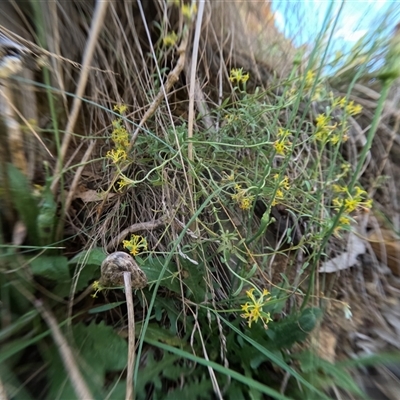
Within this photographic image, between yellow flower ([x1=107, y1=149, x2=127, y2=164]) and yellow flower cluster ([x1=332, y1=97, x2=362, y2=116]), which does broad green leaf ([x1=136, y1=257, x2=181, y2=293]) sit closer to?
yellow flower ([x1=107, y1=149, x2=127, y2=164])

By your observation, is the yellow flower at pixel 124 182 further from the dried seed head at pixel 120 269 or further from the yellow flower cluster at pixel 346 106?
the yellow flower cluster at pixel 346 106

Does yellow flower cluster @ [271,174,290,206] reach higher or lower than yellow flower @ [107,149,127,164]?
lower

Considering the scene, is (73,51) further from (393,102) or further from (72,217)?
(393,102)

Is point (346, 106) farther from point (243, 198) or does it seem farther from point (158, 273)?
point (158, 273)

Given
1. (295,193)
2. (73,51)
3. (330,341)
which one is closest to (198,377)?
(330,341)

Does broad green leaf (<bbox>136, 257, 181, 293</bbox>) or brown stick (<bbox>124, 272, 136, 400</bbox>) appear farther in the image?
broad green leaf (<bbox>136, 257, 181, 293</bbox>)

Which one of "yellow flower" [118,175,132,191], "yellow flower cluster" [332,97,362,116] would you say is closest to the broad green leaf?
"yellow flower" [118,175,132,191]

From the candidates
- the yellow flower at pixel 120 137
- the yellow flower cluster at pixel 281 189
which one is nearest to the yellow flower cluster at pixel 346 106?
the yellow flower cluster at pixel 281 189

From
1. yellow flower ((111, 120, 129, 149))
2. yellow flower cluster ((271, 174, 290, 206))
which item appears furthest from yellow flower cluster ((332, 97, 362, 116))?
yellow flower ((111, 120, 129, 149))

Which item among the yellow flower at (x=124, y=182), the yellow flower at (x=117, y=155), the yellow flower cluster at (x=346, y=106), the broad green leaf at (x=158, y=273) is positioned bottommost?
the broad green leaf at (x=158, y=273)

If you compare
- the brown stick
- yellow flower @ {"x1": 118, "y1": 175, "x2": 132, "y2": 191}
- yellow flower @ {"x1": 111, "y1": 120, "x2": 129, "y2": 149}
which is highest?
yellow flower @ {"x1": 111, "y1": 120, "x2": 129, "y2": 149}

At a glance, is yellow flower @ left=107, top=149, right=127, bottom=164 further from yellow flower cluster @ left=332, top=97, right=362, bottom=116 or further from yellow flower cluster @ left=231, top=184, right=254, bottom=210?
yellow flower cluster @ left=332, top=97, right=362, bottom=116
